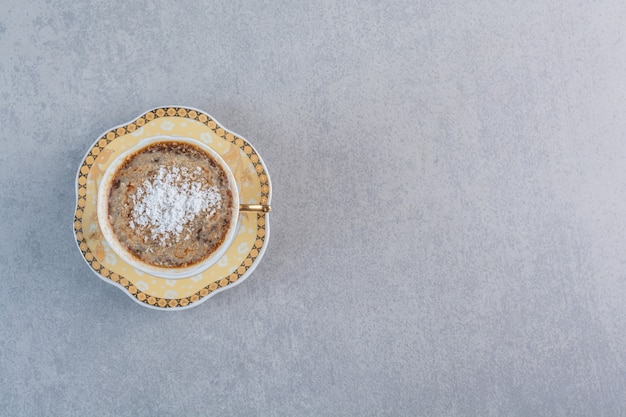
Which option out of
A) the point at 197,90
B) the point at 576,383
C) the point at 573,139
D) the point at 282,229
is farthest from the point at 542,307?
the point at 197,90

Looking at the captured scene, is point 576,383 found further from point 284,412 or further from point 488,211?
point 284,412

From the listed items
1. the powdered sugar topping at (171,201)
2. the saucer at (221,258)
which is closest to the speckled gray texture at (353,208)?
the saucer at (221,258)

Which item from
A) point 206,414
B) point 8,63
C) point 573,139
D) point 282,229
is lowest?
point 206,414

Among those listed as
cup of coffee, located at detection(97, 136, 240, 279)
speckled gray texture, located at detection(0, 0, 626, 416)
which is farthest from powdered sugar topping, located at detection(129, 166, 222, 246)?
speckled gray texture, located at detection(0, 0, 626, 416)

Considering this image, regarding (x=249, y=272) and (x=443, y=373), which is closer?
(x=249, y=272)

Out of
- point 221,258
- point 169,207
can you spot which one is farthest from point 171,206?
point 221,258

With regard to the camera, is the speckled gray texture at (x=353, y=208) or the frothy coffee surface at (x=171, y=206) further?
the speckled gray texture at (x=353, y=208)

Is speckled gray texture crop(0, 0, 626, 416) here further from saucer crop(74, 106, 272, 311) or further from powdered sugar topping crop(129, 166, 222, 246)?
powdered sugar topping crop(129, 166, 222, 246)

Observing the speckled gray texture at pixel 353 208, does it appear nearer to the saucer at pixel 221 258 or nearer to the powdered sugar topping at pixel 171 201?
the saucer at pixel 221 258
